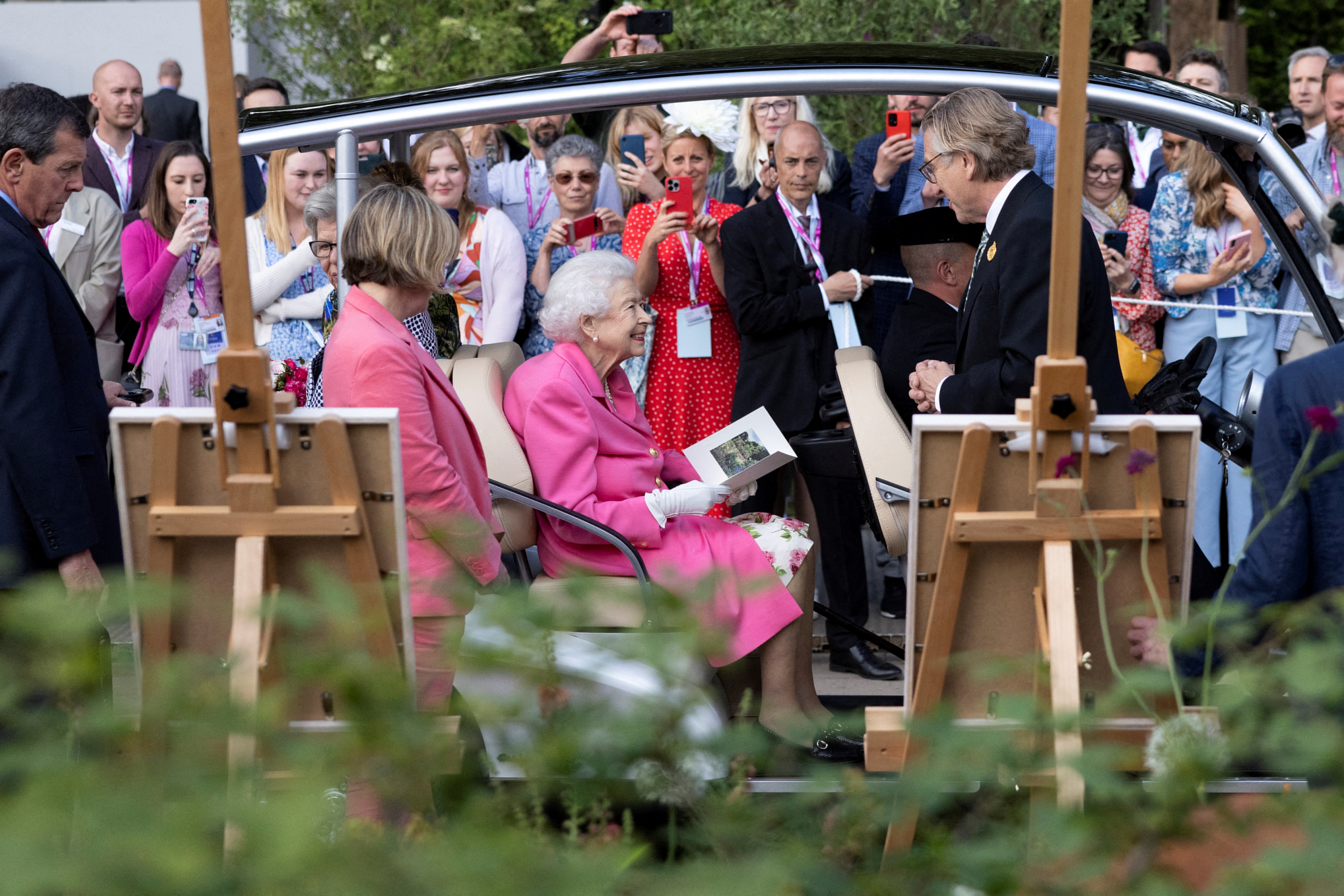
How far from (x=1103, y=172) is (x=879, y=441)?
2.54m

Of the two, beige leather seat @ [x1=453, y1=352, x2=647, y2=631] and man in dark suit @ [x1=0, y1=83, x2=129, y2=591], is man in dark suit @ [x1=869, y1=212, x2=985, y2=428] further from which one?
man in dark suit @ [x1=0, y1=83, x2=129, y2=591]

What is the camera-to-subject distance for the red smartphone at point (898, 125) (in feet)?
18.2

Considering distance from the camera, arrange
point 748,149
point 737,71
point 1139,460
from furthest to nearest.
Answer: point 748,149, point 737,71, point 1139,460

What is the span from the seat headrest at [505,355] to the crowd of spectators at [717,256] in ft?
1.13

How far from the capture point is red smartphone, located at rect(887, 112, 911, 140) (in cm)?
556

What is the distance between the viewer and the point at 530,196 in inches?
251

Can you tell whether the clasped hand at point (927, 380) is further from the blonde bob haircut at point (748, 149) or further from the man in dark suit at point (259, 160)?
the man in dark suit at point (259, 160)

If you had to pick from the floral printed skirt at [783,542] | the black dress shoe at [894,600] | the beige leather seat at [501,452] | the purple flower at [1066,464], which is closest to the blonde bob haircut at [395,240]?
the beige leather seat at [501,452]

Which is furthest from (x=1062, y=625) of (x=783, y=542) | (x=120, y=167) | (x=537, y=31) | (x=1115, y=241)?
(x=537, y=31)

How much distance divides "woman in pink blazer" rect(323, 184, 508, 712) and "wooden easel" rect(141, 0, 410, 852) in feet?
1.22

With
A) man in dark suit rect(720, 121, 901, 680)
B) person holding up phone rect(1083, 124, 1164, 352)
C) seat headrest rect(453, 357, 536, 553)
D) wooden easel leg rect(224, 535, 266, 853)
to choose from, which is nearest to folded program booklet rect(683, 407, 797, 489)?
seat headrest rect(453, 357, 536, 553)

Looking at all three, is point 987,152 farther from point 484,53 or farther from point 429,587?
point 484,53

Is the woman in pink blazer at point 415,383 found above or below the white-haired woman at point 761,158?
below

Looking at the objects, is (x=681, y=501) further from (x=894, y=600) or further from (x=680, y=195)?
(x=894, y=600)
